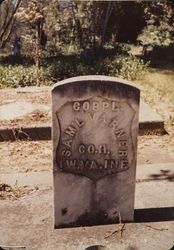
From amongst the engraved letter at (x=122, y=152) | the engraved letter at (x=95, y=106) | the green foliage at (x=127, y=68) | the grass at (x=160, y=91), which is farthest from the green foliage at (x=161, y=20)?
the engraved letter at (x=95, y=106)

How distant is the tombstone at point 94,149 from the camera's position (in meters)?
4.06

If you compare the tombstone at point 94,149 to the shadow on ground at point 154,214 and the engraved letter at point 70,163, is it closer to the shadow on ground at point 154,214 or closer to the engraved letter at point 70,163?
the engraved letter at point 70,163

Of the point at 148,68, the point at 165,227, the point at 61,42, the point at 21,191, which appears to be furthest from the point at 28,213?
the point at 61,42

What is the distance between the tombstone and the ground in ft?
0.73

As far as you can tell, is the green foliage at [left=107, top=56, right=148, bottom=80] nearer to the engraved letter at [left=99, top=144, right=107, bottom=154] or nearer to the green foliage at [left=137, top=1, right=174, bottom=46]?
the green foliage at [left=137, top=1, right=174, bottom=46]

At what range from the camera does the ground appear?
164 inches

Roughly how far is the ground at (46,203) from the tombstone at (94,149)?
0.73ft

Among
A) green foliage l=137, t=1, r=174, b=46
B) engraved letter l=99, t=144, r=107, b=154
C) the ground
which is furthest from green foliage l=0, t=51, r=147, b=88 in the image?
engraved letter l=99, t=144, r=107, b=154

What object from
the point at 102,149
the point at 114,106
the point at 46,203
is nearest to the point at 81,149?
the point at 102,149

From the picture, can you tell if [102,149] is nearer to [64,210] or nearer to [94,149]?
[94,149]

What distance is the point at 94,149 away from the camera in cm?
430

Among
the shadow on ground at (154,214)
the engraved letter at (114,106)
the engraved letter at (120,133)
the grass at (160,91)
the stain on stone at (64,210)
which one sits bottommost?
the shadow on ground at (154,214)

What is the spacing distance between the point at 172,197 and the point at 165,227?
0.75m

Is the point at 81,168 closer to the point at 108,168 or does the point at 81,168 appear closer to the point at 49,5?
the point at 108,168
